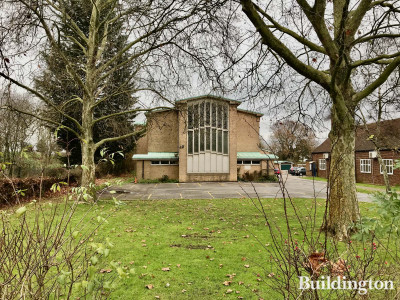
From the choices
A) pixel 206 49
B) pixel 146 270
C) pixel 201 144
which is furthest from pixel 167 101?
pixel 201 144

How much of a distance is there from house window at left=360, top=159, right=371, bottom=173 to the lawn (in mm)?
24713

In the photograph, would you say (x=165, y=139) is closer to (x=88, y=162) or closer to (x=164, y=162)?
(x=164, y=162)

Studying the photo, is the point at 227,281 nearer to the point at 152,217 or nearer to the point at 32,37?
the point at 152,217

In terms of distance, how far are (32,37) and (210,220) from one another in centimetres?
791

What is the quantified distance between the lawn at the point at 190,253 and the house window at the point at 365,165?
2471cm

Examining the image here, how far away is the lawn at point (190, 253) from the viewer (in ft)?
13.5

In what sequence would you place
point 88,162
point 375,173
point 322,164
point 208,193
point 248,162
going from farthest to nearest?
point 322,164
point 248,162
point 375,173
point 208,193
point 88,162

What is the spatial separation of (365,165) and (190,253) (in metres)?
30.7

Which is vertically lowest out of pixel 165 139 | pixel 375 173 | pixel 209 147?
pixel 375 173

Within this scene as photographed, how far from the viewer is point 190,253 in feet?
19.0

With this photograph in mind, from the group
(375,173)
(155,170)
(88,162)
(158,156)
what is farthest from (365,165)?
(88,162)

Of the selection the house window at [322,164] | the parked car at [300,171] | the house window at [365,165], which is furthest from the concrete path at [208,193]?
the parked car at [300,171]

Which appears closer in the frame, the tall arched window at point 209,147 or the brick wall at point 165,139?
the tall arched window at point 209,147

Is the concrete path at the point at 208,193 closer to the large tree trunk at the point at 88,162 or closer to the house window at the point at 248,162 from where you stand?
the large tree trunk at the point at 88,162
